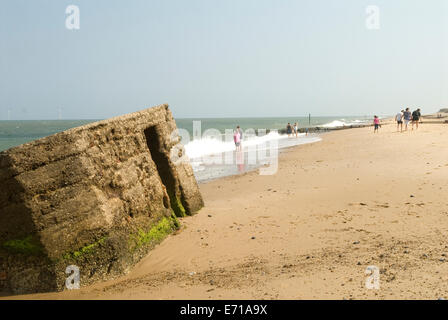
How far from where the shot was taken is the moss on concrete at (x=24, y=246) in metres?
4.72

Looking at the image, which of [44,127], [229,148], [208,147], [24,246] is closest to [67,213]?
[24,246]

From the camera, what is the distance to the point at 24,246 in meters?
4.79

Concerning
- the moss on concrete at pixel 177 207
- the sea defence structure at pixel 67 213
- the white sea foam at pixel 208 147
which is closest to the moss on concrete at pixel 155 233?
the sea defence structure at pixel 67 213

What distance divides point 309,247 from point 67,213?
11.7 feet

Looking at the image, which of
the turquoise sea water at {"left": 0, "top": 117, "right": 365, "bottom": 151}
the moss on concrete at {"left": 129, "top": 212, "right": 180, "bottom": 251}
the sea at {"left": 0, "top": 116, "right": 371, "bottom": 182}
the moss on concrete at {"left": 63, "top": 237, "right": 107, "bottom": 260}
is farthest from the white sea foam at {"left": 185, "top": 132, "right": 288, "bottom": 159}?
A: the moss on concrete at {"left": 63, "top": 237, "right": 107, "bottom": 260}

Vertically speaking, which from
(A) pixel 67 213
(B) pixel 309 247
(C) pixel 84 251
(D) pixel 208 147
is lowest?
(D) pixel 208 147

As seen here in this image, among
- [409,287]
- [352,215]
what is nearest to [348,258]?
[409,287]

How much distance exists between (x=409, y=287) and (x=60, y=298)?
419 cm

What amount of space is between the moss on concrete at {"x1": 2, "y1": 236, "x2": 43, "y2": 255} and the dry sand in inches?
23.3

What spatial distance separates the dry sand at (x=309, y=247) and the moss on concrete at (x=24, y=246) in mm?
591

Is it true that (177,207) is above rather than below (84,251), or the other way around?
below

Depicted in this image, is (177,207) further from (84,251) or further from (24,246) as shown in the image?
(24,246)

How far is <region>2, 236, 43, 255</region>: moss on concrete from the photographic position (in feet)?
15.5

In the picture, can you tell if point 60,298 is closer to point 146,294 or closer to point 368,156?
point 146,294
